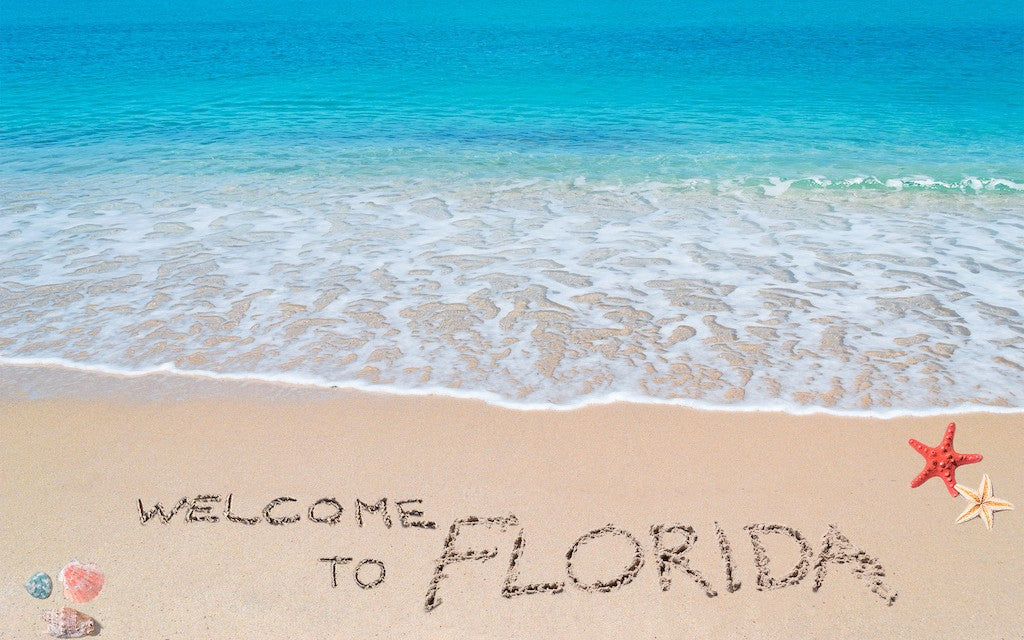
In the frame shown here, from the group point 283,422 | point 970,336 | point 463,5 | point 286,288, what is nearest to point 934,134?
point 970,336

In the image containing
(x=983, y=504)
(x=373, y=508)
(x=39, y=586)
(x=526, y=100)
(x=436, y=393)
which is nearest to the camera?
(x=39, y=586)

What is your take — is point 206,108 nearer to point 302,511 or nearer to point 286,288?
point 286,288

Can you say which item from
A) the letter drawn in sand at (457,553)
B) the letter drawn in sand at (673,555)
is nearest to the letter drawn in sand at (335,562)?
the letter drawn in sand at (457,553)

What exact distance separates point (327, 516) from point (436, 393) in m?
1.19

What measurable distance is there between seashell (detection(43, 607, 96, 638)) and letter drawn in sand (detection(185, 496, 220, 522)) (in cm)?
64

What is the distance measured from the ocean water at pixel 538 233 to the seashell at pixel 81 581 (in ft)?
5.68

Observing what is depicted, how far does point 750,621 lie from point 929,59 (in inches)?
1014

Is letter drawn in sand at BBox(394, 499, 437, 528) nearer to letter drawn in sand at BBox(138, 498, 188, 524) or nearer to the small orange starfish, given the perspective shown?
letter drawn in sand at BBox(138, 498, 188, 524)

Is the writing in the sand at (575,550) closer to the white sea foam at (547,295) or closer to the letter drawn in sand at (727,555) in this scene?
the letter drawn in sand at (727,555)

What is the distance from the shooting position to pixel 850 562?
310 centimetres

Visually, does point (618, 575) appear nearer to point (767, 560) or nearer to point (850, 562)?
point (767, 560)

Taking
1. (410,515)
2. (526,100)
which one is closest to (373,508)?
(410,515)

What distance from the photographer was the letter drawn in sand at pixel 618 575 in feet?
9.87

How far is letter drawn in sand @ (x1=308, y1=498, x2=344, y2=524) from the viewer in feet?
11.1
